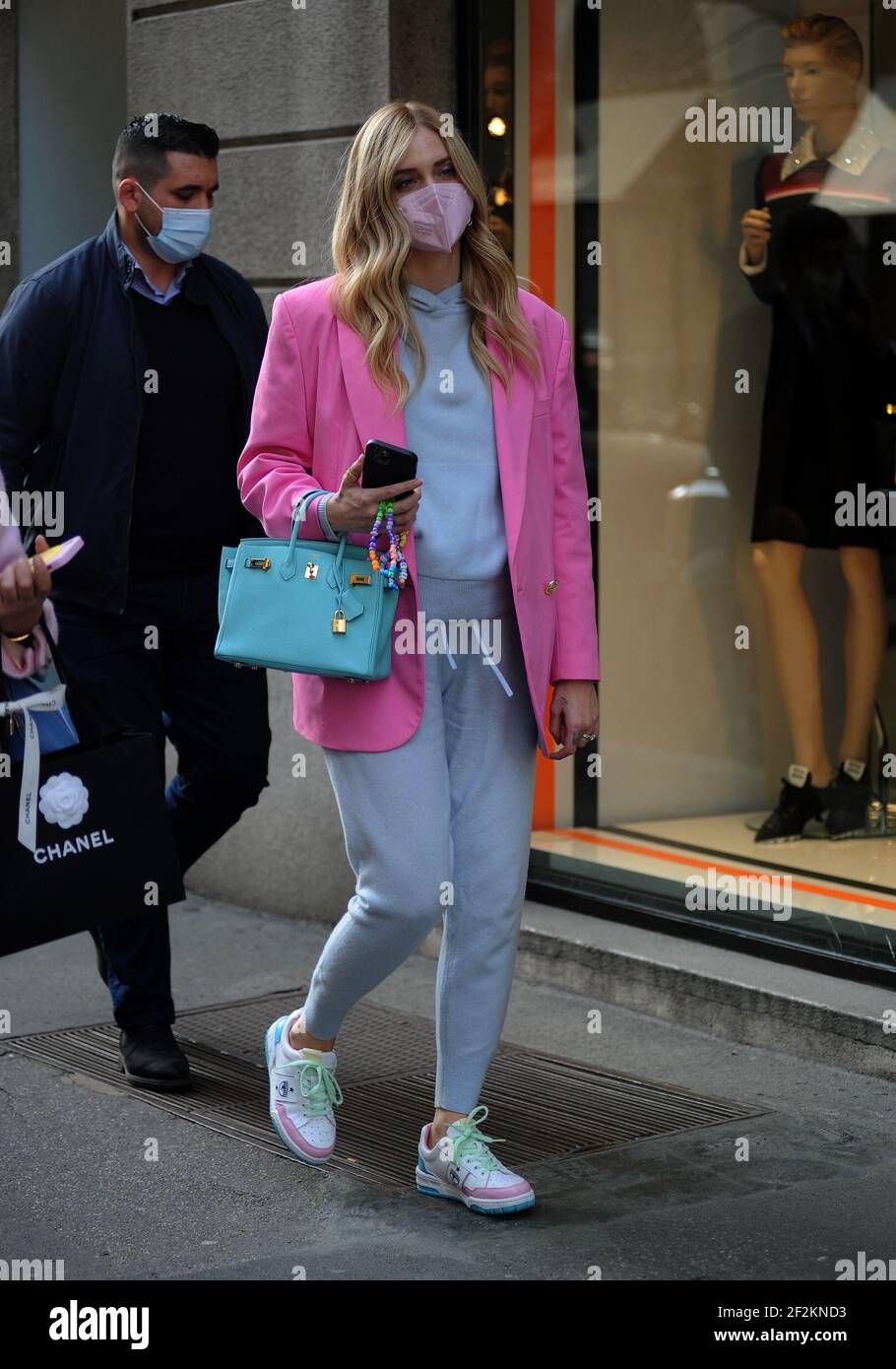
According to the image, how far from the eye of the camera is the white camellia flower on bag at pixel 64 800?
3.61 m

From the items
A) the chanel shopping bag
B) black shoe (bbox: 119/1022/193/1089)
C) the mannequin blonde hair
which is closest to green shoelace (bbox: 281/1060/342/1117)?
the chanel shopping bag

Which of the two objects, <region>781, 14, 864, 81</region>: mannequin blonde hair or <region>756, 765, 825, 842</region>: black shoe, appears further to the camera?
<region>756, 765, 825, 842</region>: black shoe

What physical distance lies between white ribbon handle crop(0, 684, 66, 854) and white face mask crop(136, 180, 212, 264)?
59.7 inches

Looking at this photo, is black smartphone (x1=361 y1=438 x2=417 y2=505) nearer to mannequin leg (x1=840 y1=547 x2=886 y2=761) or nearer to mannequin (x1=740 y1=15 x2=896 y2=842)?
mannequin (x1=740 y1=15 x2=896 y2=842)

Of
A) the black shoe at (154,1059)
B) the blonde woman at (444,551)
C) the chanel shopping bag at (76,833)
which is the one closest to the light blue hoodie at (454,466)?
the blonde woman at (444,551)

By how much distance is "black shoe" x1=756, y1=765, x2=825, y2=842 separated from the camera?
6.44 meters

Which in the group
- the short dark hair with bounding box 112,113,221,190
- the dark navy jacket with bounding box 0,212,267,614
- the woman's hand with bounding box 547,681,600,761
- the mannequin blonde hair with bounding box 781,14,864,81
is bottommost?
the woman's hand with bounding box 547,681,600,761

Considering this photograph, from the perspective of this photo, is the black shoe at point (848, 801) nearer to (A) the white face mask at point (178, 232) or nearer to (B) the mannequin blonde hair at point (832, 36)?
(B) the mannequin blonde hair at point (832, 36)

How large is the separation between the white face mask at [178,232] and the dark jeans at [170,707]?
2.54ft

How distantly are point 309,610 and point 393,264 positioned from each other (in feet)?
2.30

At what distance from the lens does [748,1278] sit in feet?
11.8

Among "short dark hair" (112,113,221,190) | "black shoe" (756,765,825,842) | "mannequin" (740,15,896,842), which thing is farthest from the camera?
"black shoe" (756,765,825,842)

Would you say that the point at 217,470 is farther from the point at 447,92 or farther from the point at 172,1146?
the point at 447,92
